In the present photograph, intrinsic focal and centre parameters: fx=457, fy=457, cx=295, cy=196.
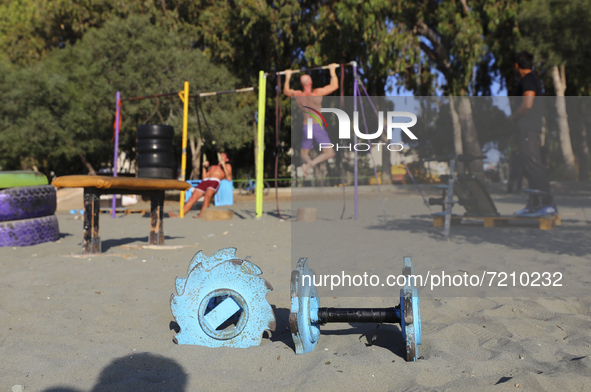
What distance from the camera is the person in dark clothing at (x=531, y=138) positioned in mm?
6809

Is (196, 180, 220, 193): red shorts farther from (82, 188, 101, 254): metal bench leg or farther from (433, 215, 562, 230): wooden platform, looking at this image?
(82, 188, 101, 254): metal bench leg

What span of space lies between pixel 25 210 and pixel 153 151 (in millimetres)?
4045

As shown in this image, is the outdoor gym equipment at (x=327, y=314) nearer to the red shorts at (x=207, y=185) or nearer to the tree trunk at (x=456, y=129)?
the red shorts at (x=207, y=185)

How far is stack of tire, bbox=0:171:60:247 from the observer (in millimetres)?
5254

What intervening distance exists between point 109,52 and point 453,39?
12.0m

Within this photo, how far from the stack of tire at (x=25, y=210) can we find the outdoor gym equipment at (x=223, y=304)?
3811 mm

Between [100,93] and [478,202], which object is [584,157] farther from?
[100,93]

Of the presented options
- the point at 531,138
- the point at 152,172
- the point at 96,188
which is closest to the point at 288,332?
the point at 96,188

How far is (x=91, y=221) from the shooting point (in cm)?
484

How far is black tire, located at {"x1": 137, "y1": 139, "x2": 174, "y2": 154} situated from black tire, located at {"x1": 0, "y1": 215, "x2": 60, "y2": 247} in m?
3.59

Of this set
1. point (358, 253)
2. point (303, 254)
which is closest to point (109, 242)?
point (303, 254)

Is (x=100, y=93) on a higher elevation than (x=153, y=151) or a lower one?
higher

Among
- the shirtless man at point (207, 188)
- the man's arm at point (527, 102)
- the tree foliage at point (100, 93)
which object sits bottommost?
the shirtless man at point (207, 188)

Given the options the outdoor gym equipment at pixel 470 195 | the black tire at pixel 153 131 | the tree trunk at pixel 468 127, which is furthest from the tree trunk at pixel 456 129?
the black tire at pixel 153 131
